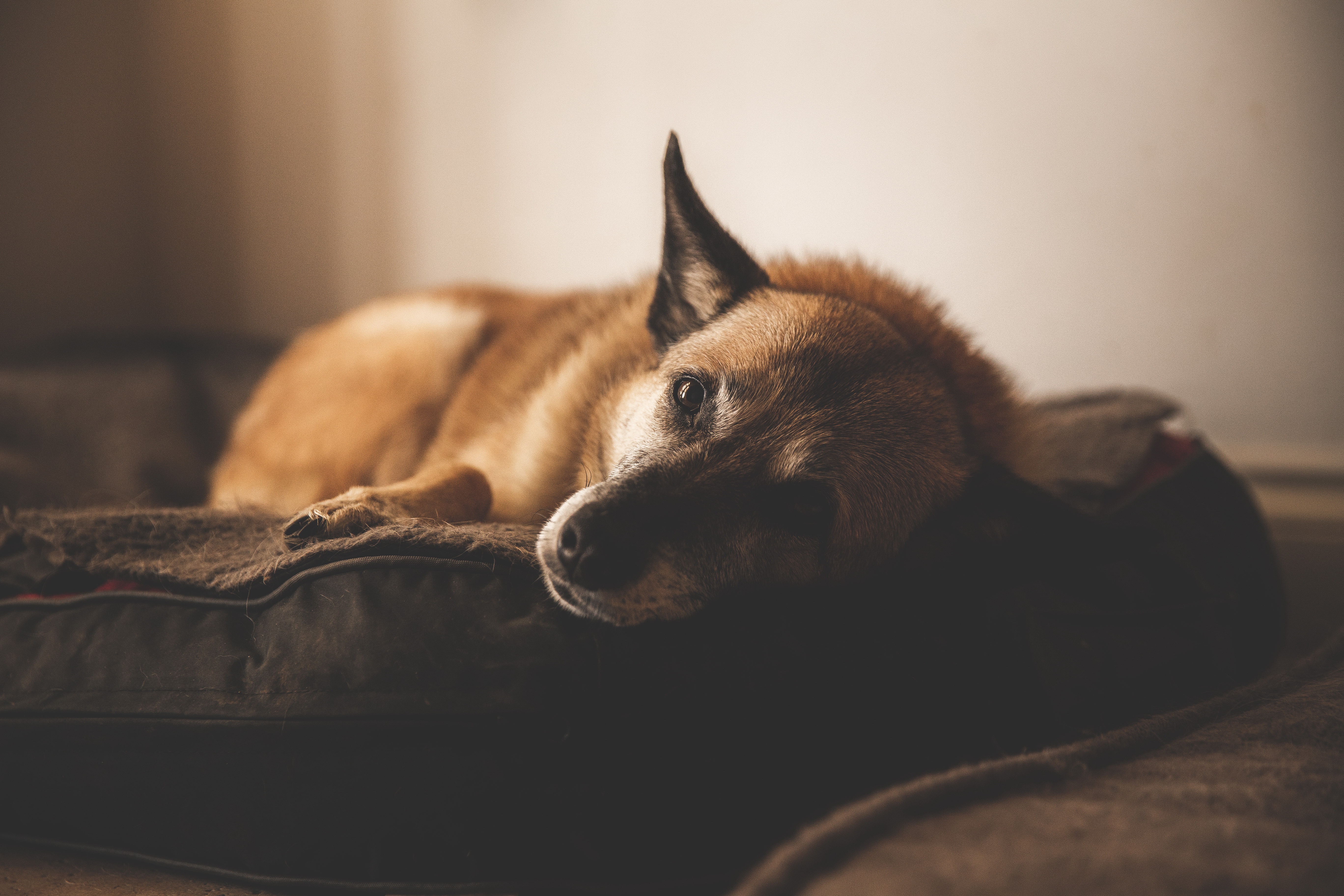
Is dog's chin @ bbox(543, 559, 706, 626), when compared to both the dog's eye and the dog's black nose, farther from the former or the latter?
the dog's eye

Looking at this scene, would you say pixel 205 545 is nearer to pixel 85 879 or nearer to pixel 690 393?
pixel 85 879

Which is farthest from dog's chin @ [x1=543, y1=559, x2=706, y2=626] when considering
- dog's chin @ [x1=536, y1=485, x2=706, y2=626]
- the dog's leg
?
the dog's leg

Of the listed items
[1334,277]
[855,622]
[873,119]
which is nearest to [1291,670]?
[855,622]

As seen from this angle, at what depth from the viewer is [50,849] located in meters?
1.09

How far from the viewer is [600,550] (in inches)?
39.5

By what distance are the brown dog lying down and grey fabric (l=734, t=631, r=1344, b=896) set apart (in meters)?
0.35

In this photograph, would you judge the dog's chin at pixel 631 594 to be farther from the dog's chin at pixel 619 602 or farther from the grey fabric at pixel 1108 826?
the grey fabric at pixel 1108 826

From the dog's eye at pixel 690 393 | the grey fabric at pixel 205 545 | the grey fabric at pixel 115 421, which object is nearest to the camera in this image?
the grey fabric at pixel 205 545

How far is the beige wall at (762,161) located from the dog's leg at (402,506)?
4.81 ft

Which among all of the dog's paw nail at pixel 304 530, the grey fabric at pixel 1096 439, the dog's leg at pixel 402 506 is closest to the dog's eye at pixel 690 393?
the dog's leg at pixel 402 506

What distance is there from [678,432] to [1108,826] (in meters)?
0.73

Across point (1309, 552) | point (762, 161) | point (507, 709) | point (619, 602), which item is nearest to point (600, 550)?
point (619, 602)

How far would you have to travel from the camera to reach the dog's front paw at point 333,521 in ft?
3.85

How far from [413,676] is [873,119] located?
2175mm
